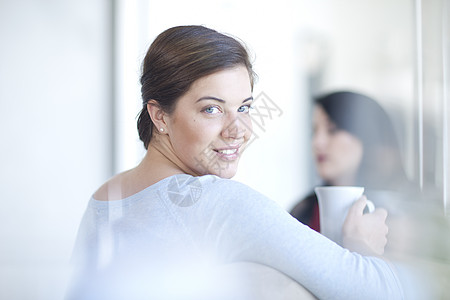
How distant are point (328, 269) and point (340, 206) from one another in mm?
147

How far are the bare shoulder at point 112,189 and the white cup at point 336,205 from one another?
0.26 metres

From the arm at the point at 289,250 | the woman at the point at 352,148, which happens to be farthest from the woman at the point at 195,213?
the woman at the point at 352,148

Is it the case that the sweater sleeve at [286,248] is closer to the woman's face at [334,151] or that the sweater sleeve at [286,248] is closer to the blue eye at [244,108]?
the blue eye at [244,108]

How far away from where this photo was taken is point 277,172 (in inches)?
23.6

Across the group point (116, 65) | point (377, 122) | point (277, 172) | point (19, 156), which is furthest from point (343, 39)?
point (19, 156)

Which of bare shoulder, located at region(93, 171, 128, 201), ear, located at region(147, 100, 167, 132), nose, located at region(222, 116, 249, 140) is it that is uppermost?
ear, located at region(147, 100, 167, 132)

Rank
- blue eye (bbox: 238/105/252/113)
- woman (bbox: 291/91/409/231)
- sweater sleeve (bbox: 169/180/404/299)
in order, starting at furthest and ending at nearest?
woman (bbox: 291/91/409/231), blue eye (bbox: 238/105/252/113), sweater sleeve (bbox: 169/180/404/299)

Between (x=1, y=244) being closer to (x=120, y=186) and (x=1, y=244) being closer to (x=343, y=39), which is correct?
(x=120, y=186)

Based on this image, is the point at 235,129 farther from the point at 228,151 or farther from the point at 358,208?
the point at 358,208

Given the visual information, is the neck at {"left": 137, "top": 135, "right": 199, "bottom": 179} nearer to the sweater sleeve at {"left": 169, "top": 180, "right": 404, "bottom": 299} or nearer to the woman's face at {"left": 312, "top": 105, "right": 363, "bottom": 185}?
the sweater sleeve at {"left": 169, "top": 180, "right": 404, "bottom": 299}

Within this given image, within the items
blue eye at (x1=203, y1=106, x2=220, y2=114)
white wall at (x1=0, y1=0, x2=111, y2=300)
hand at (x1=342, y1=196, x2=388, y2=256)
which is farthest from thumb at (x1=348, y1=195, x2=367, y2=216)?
white wall at (x1=0, y1=0, x2=111, y2=300)

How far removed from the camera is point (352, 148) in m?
0.71

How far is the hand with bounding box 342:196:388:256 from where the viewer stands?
0.50 m

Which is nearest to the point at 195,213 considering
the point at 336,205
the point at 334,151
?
the point at 336,205
